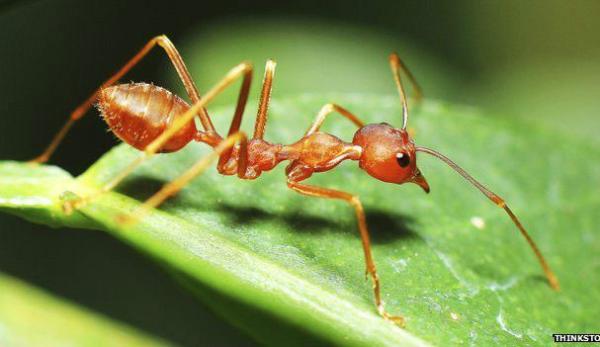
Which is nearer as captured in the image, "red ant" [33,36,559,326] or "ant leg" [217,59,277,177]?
"red ant" [33,36,559,326]

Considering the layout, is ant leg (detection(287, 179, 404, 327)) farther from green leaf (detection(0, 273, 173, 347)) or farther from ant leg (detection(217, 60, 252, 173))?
green leaf (detection(0, 273, 173, 347))

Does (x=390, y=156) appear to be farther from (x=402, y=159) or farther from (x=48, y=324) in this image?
(x=48, y=324)

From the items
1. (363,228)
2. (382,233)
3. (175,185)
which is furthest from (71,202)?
(382,233)


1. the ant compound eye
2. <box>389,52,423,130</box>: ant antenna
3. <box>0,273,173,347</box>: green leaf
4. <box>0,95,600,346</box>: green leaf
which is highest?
<box>389,52,423,130</box>: ant antenna

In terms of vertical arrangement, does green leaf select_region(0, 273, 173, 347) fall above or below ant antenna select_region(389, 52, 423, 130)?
below

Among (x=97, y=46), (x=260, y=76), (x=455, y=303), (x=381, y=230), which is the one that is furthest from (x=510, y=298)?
(x=97, y=46)

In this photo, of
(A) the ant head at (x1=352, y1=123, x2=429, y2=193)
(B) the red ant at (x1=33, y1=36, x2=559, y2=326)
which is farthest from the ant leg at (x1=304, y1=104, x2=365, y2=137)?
(A) the ant head at (x1=352, y1=123, x2=429, y2=193)
